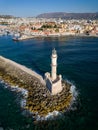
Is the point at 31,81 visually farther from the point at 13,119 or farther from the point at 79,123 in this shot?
the point at 79,123

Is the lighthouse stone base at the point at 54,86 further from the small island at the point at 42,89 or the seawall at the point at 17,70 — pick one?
the seawall at the point at 17,70

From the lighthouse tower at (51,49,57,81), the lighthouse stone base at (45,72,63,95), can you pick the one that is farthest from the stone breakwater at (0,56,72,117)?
the lighthouse tower at (51,49,57,81)

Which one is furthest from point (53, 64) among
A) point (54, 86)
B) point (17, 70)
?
point (17, 70)

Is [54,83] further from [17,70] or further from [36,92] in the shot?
[17,70]

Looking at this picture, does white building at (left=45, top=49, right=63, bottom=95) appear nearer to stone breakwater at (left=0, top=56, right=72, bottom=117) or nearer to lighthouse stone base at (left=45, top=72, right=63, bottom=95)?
lighthouse stone base at (left=45, top=72, right=63, bottom=95)

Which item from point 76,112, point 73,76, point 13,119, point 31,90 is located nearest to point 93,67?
point 73,76

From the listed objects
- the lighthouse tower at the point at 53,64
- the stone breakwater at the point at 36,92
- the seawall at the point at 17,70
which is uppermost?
the lighthouse tower at the point at 53,64

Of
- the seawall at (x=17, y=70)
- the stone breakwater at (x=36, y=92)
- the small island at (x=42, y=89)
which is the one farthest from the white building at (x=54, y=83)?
the seawall at (x=17, y=70)

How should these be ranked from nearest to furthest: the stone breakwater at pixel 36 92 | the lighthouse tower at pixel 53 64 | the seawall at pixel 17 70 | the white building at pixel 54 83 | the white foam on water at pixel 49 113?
the white foam on water at pixel 49 113, the stone breakwater at pixel 36 92, the white building at pixel 54 83, the lighthouse tower at pixel 53 64, the seawall at pixel 17 70
